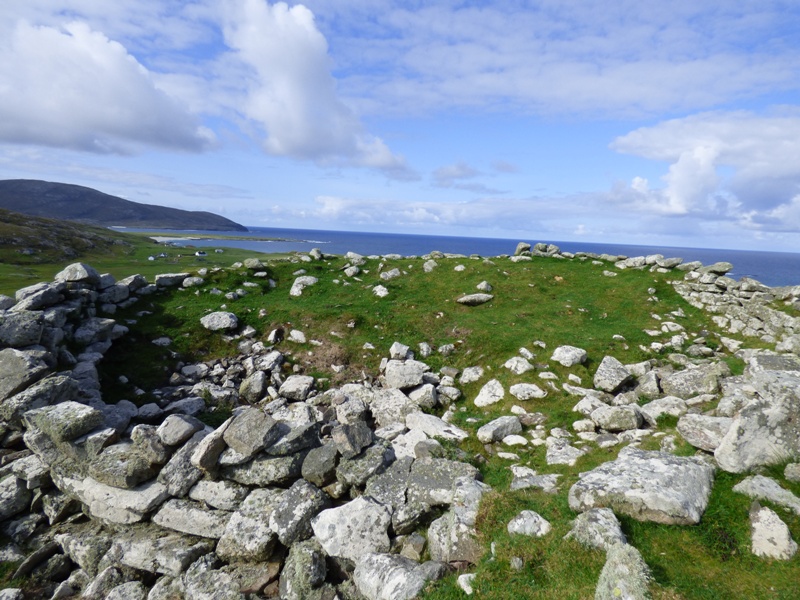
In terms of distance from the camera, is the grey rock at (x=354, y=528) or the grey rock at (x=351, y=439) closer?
the grey rock at (x=354, y=528)

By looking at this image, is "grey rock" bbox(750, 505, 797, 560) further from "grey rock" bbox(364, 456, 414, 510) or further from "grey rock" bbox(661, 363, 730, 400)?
"grey rock" bbox(661, 363, 730, 400)

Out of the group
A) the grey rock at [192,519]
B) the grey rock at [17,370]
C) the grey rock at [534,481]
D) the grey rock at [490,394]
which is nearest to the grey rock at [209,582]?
the grey rock at [192,519]

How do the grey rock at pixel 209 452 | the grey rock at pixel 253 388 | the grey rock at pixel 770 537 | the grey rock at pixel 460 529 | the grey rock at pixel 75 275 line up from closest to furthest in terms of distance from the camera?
the grey rock at pixel 770 537 < the grey rock at pixel 460 529 < the grey rock at pixel 209 452 < the grey rock at pixel 253 388 < the grey rock at pixel 75 275

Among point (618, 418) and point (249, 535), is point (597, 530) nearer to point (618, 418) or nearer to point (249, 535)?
point (618, 418)

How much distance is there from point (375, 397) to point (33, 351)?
51.2 feet

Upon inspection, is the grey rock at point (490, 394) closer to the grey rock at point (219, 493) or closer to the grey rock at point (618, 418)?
the grey rock at point (618, 418)

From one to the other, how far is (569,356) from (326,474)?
14.4m

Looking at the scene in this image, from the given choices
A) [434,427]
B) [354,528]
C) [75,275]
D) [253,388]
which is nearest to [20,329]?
[75,275]

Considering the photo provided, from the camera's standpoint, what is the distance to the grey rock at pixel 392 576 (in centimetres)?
967

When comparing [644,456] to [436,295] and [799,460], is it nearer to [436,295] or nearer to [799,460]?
[799,460]

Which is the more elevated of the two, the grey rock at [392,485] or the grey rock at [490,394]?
the grey rock at [490,394]

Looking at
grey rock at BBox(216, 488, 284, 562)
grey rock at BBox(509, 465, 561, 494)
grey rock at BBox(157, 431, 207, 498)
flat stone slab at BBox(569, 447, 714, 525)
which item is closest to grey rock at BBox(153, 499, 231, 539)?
grey rock at BBox(157, 431, 207, 498)

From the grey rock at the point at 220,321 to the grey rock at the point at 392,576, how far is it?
62.5 feet

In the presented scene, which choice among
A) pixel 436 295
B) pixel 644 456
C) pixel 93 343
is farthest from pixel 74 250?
pixel 644 456
